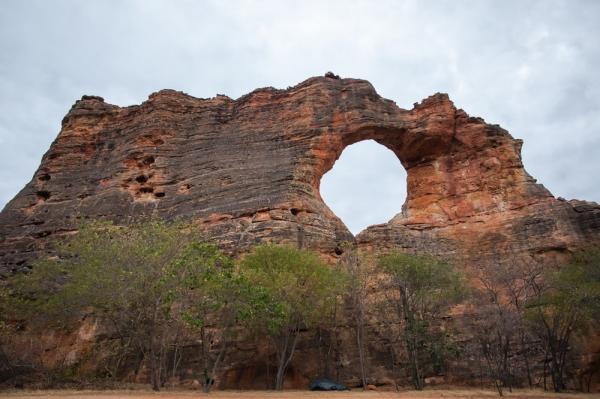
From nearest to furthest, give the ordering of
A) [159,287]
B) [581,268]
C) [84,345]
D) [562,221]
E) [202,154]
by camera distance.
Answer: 1. [159,287]
2. [581,268]
3. [84,345]
4. [562,221]
5. [202,154]

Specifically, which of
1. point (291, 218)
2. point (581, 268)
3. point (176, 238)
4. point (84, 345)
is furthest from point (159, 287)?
point (581, 268)

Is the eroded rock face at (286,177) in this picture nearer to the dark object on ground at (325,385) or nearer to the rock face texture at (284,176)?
the rock face texture at (284,176)

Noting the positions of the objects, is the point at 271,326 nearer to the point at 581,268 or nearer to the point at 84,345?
the point at 84,345

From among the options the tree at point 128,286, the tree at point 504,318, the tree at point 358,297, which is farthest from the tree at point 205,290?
the tree at point 504,318

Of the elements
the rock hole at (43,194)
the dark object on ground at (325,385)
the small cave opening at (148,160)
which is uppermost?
the small cave opening at (148,160)

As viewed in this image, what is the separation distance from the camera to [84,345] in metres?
25.4

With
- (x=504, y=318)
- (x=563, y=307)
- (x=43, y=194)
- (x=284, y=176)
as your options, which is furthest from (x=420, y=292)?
(x=43, y=194)

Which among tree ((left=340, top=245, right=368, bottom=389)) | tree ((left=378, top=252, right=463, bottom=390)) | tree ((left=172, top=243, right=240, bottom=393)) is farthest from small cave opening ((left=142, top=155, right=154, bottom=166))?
tree ((left=378, top=252, right=463, bottom=390))

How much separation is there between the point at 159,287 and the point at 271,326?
521cm

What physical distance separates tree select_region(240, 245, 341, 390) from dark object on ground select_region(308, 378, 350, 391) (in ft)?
5.09

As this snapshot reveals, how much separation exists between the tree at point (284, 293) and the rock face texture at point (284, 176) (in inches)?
182

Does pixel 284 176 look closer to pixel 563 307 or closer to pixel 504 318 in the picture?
pixel 504 318

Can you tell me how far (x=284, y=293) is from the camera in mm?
21875

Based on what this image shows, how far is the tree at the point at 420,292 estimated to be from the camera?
24.2 m
